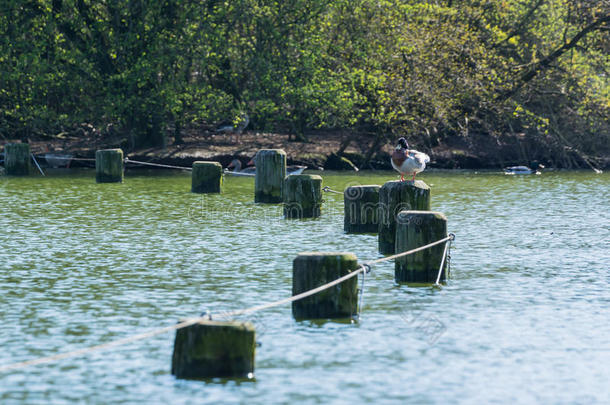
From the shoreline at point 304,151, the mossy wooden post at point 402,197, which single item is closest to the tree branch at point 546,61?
the shoreline at point 304,151

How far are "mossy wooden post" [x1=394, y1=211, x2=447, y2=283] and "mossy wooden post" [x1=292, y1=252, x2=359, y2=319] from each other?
220 centimetres

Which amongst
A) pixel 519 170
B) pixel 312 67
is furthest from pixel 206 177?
pixel 519 170

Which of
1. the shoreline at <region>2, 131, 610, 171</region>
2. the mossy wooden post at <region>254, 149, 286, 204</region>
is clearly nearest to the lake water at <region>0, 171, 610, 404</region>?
the mossy wooden post at <region>254, 149, 286, 204</region>

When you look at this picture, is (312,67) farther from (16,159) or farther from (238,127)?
(16,159)

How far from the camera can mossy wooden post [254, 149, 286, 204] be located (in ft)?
72.3

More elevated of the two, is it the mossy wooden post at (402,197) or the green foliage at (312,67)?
the green foliage at (312,67)

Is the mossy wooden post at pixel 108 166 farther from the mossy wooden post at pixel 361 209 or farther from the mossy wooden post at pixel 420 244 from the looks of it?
the mossy wooden post at pixel 420 244

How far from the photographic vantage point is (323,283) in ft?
32.5

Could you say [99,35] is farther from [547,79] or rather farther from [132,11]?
[547,79]

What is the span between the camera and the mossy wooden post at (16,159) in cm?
2933

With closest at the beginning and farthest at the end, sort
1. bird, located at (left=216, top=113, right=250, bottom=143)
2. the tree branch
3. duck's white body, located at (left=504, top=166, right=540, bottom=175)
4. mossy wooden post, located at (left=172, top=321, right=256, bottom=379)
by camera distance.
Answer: mossy wooden post, located at (left=172, top=321, right=256, bottom=379), duck's white body, located at (left=504, top=166, right=540, bottom=175), bird, located at (left=216, top=113, right=250, bottom=143), the tree branch

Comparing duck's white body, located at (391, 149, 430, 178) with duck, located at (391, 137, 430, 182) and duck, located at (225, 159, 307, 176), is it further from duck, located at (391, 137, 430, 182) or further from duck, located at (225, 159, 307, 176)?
duck, located at (225, 159, 307, 176)

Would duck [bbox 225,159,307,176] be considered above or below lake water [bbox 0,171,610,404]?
above

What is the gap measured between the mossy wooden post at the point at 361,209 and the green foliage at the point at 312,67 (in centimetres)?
1494
